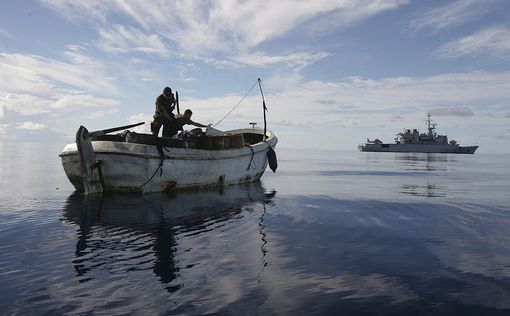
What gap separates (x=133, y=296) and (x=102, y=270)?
1278 mm

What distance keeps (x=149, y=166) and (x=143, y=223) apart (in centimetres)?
480

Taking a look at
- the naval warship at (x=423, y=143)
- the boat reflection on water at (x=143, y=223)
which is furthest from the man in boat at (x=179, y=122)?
the naval warship at (x=423, y=143)

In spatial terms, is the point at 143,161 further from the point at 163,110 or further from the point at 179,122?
the point at 179,122

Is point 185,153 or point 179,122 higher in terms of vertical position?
point 179,122

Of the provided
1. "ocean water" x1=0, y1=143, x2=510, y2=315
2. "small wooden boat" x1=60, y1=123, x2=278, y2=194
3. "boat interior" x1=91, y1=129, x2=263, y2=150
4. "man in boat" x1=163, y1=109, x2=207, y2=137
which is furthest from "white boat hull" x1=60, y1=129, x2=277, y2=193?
"man in boat" x1=163, y1=109, x2=207, y2=137

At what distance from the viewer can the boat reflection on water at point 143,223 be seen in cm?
622

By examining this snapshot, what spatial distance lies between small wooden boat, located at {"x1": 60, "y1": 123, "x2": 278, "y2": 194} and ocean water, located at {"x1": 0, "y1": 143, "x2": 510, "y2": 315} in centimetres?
182

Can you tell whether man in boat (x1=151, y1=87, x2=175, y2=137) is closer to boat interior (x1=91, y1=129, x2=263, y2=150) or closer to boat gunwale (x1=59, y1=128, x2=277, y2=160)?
boat interior (x1=91, y1=129, x2=263, y2=150)

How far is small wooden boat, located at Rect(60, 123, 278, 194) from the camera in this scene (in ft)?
45.0

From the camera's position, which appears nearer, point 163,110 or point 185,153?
point 185,153

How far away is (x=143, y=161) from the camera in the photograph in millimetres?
13797

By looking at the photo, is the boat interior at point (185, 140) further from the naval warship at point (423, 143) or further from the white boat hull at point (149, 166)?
the naval warship at point (423, 143)

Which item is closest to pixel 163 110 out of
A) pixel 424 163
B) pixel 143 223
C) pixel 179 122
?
pixel 179 122

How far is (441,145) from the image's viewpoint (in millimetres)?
123688
